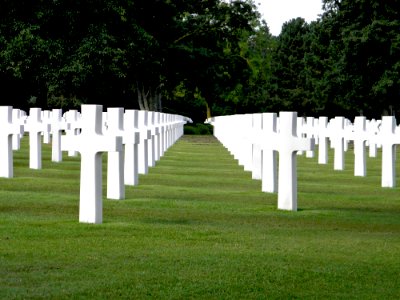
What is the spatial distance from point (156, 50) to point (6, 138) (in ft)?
151

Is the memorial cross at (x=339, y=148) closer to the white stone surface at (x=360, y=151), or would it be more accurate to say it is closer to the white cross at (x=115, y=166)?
the white stone surface at (x=360, y=151)

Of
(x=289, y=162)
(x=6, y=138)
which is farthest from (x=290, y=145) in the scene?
(x=6, y=138)

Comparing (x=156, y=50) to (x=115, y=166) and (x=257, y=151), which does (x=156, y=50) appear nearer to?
(x=257, y=151)

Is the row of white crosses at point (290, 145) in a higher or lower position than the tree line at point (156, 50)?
lower

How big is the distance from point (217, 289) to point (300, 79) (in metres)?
98.7

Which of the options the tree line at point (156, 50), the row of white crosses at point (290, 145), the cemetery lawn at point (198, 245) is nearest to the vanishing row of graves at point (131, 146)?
the row of white crosses at point (290, 145)

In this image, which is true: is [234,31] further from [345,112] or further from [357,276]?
[357,276]

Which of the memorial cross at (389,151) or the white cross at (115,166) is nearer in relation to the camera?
the white cross at (115,166)

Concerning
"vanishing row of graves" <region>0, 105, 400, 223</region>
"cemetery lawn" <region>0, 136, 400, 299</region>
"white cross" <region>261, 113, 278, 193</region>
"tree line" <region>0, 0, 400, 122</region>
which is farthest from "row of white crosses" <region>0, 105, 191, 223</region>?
"tree line" <region>0, 0, 400, 122</region>

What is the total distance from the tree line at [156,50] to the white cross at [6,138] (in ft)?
86.5

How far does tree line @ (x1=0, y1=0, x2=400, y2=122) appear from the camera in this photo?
159 feet

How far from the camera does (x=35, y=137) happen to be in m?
21.6

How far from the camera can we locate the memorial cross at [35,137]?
70.9 ft

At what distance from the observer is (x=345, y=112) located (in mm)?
96188
